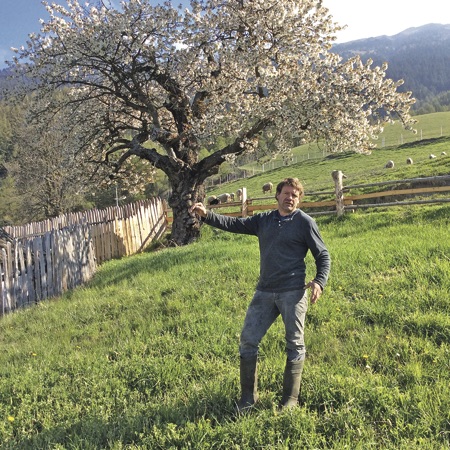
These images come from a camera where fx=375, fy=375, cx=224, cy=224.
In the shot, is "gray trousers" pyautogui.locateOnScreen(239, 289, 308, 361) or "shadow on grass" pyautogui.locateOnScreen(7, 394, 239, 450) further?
"gray trousers" pyautogui.locateOnScreen(239, 289, 308, 361)

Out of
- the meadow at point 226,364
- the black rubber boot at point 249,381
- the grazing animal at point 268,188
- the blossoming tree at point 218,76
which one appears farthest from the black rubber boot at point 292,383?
the grazing animal at point 268,188

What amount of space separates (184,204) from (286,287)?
9.82 meters

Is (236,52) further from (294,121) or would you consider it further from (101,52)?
(101,52)

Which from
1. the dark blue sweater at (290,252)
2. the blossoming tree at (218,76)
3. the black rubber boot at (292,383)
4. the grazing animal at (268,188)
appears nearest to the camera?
the black rubber boot at (292,383)

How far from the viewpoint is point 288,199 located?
12.0ft

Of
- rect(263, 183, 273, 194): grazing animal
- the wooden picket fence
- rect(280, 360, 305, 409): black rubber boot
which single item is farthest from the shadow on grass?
rect(263, 183, 273, 194): grazing animal

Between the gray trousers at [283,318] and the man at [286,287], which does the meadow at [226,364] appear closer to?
the man at [286,287]

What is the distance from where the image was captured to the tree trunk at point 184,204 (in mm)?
13117

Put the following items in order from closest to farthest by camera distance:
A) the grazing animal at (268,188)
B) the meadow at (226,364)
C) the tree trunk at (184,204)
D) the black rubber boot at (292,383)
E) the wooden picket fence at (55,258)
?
the meadow at (226,364) < the black rubber boot at (292,383) < the wooden picket fence at (55,258) < the tree trunk at (184,204) < the grazing animal at (268,188)

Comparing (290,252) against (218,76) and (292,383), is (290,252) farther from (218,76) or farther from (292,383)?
(218,76)

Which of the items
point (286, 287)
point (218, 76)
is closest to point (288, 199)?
point (286, 287)

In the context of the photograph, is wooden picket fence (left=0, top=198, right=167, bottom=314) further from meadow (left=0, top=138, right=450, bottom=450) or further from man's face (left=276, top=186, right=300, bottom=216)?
man's face (left=276, top=186, right=300, bottom=216)

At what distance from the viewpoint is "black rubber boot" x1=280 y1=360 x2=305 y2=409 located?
137 inches

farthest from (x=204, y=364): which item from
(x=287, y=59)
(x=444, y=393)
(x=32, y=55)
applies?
(x=32, y=55)
